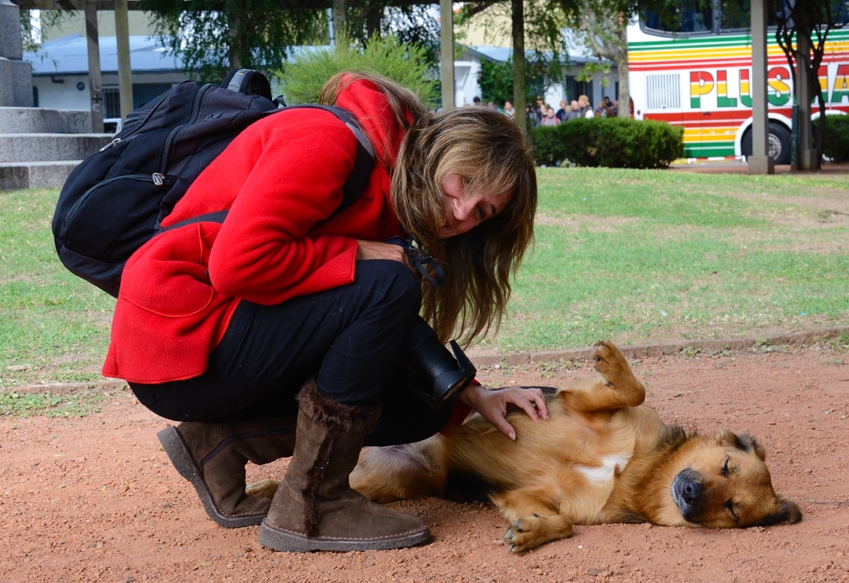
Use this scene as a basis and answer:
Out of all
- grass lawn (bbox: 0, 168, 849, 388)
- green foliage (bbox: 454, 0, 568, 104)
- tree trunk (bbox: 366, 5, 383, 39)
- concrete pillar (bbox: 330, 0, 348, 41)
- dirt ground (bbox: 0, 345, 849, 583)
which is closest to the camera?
dirt ground (bbox: 0, 345, 849, 583)

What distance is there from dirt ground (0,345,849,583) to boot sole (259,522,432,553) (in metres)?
0.03

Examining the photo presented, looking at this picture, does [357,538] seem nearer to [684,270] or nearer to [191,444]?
[191,444]

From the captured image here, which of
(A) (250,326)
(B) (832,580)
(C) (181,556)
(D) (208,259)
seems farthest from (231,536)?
(B) (832,580)

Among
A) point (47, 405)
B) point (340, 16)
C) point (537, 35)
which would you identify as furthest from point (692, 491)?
point (537, 35)

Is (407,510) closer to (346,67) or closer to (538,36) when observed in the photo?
(346,67)

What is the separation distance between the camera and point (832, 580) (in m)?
2.49

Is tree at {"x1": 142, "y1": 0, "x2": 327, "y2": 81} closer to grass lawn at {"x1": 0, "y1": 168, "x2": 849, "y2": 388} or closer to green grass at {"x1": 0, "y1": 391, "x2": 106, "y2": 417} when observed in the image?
grass lawn at {"x1": 0, "y1": 168, "x2": 849, "y2": 388}

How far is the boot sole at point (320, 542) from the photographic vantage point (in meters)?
2.87

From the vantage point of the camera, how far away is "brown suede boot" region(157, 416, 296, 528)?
3125mm

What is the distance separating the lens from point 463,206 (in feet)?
9.25

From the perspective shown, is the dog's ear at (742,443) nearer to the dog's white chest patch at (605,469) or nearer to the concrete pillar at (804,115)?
the dog's white chest patch at (605,469)

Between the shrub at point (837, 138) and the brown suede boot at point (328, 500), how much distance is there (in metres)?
18.1

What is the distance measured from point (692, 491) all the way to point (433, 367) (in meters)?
1.02

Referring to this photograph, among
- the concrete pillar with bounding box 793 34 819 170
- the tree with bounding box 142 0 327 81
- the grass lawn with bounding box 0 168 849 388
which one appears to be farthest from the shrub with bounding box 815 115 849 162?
the tree with bounding box 142 0 327 81
